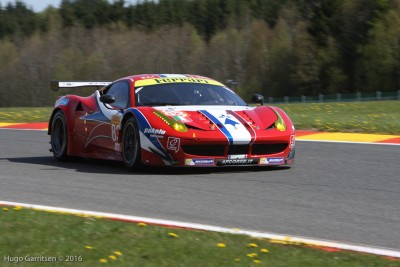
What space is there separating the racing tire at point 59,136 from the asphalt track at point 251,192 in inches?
5.8

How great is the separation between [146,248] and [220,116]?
428 centimetres

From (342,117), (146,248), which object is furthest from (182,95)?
(342,117)

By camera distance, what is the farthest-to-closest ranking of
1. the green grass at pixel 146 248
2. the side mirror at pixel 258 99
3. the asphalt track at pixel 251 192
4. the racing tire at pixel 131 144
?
the side mirror at pixel 258 99
the racing tire at pixel 131 144
the asphalt track at pixel 251 192
the green grass at pixel 146 248

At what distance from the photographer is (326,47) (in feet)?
214

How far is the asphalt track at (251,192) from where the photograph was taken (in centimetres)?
632

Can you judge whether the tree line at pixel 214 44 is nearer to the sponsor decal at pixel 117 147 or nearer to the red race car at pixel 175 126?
the red race car at pixel 175 126

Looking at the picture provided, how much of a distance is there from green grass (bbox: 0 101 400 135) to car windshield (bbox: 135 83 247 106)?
509 centimetres

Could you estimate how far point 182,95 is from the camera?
10078 millimetres

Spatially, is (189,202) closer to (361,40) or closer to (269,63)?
(361,40)

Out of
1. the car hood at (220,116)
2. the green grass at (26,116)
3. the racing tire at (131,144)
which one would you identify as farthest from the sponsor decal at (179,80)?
the green grass at (26,116)

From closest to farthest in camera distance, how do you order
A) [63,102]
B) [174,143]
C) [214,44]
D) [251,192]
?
1. [251,192]
2. [174,143]
3. [63,102]
4. [214,44]

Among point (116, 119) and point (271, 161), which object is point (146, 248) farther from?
point (116, 119)

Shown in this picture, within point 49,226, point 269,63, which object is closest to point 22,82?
point 269,63

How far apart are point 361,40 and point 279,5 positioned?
84.3 ft
